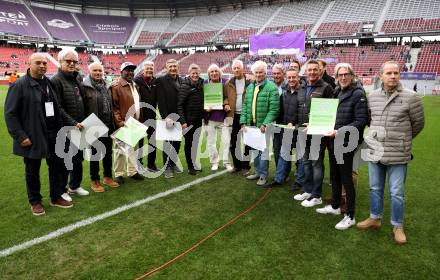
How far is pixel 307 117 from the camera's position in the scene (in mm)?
4422

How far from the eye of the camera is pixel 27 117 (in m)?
3.86

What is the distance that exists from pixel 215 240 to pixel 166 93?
2.93 m

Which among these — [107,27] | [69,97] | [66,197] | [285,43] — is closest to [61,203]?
[66,197]

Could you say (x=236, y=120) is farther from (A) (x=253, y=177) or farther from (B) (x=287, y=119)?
(B) (x=287, y=119)

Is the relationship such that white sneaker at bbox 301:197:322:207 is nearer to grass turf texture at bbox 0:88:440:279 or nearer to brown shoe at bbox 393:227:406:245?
grass turf texture at bbox 0:88:440:279

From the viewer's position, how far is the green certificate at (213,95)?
223 inches

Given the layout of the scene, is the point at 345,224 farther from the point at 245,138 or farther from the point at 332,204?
the point at 245,138

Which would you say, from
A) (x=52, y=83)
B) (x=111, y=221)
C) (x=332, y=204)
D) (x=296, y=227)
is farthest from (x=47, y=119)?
(x=332, y=204)

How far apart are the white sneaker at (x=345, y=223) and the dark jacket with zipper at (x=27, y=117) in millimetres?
3652

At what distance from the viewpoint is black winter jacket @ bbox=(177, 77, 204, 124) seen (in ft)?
18.4

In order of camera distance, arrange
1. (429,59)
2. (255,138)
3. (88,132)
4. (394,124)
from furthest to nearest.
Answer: (429,59), (255,138), (88,132), (394,124)

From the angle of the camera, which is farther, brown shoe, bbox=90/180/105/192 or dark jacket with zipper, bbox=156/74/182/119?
dark jacket with zipper, bbox=156/74/182/119

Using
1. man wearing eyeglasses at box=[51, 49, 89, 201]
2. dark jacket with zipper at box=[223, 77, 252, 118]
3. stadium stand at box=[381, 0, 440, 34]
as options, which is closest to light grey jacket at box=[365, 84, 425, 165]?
dark jacket with zipper at box=[223, 77, 252, 118]

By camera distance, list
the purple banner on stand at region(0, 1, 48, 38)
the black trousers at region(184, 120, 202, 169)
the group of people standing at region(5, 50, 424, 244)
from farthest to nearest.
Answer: the purple banner on stand at region(0, 1, 48, 38)
the black trousers at region(184, 120, 202, 169)
the group of people standing at region(5, 50, 424, 244)
